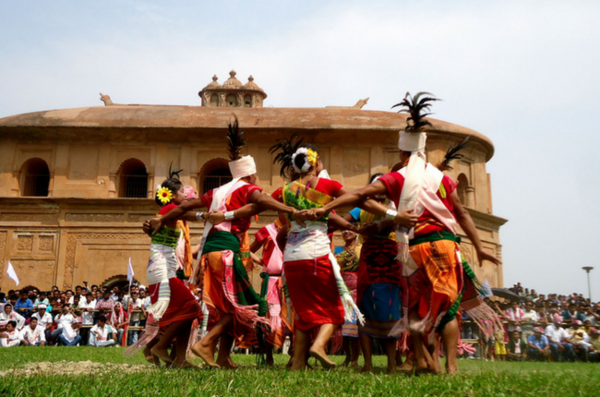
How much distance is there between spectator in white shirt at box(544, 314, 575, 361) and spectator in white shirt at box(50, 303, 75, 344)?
1172 cm

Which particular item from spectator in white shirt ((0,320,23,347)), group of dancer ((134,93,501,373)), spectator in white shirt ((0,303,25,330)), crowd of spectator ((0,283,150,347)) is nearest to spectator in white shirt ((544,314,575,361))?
group of dancer ((134,93,501,373))

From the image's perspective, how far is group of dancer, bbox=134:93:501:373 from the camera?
5840 millimetres

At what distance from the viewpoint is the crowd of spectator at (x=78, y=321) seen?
52.2 feet

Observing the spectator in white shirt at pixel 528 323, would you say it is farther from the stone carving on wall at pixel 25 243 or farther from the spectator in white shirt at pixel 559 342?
the stone carving on wall at pixel 25 243

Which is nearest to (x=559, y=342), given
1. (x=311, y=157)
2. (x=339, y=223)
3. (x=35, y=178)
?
(x=339, y=223)

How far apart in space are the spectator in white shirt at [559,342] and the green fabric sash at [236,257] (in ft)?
26.9

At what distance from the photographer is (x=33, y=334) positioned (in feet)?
52.1

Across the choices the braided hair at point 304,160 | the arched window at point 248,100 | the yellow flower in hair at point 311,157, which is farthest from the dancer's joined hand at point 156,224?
the arched window at point 248,100

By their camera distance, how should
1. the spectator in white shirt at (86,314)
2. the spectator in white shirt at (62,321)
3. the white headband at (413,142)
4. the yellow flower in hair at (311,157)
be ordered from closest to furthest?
the white headband at (413,142) < the yellow flower in hair at (311,157) < the spectator in white shirt at (62,321) < the spectator in white shirt at (86,314)

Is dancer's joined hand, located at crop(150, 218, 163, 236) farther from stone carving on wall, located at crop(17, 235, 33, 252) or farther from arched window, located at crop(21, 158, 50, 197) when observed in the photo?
arched window, located at crop(21, 158, 50, 197)

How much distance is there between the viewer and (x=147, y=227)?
24.2ft

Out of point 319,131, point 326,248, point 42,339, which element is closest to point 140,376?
point 326,248

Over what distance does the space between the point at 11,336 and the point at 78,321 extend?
5.47 feet

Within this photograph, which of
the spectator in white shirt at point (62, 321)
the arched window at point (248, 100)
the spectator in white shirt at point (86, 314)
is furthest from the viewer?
the arched window at point (248, 100)
